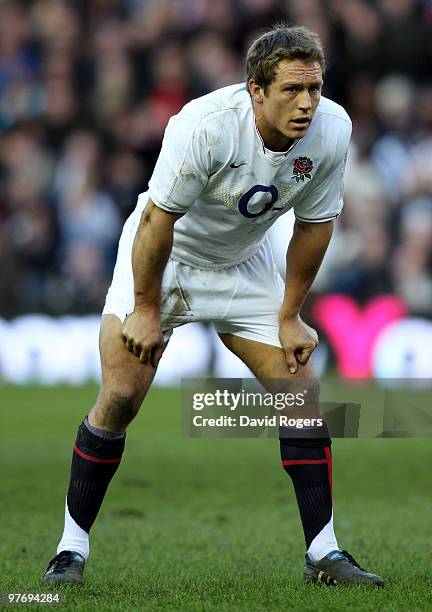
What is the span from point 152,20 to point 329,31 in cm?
228

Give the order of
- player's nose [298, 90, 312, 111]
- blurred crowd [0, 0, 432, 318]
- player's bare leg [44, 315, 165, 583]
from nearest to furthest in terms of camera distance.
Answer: player's nose [298, 90, 312, 111] < player's bare leg [44, 315, 165, 583] < blurred crowd [0, 0, 432, 318]

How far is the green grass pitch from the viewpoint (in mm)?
4660

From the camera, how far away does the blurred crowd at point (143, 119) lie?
43.6ft

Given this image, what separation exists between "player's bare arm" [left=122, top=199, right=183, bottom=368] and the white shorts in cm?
19

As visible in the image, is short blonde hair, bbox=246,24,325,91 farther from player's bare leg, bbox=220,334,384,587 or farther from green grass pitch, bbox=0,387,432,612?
green grass pitch, bbox=0,387,432,612

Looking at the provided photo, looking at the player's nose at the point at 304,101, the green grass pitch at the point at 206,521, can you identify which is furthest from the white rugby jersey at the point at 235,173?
the green grass pitch at the point at 206,521

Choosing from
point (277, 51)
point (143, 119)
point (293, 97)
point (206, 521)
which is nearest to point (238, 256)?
point (293, 97)

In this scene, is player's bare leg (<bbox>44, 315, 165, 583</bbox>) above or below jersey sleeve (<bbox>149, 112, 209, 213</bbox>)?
below

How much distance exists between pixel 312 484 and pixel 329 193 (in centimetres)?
113

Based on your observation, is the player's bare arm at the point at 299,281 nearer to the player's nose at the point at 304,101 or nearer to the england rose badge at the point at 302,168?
the england rose badge at the point at 302,168

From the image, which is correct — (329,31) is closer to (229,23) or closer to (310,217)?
(229,23)

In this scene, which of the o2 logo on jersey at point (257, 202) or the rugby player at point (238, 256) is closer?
the rugby player at point (238, 256)

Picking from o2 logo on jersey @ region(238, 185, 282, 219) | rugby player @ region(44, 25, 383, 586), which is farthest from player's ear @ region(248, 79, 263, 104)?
o2 logo on jersey @ region(238, 185, 282, 219)

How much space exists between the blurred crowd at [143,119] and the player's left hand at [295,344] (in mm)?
7721
